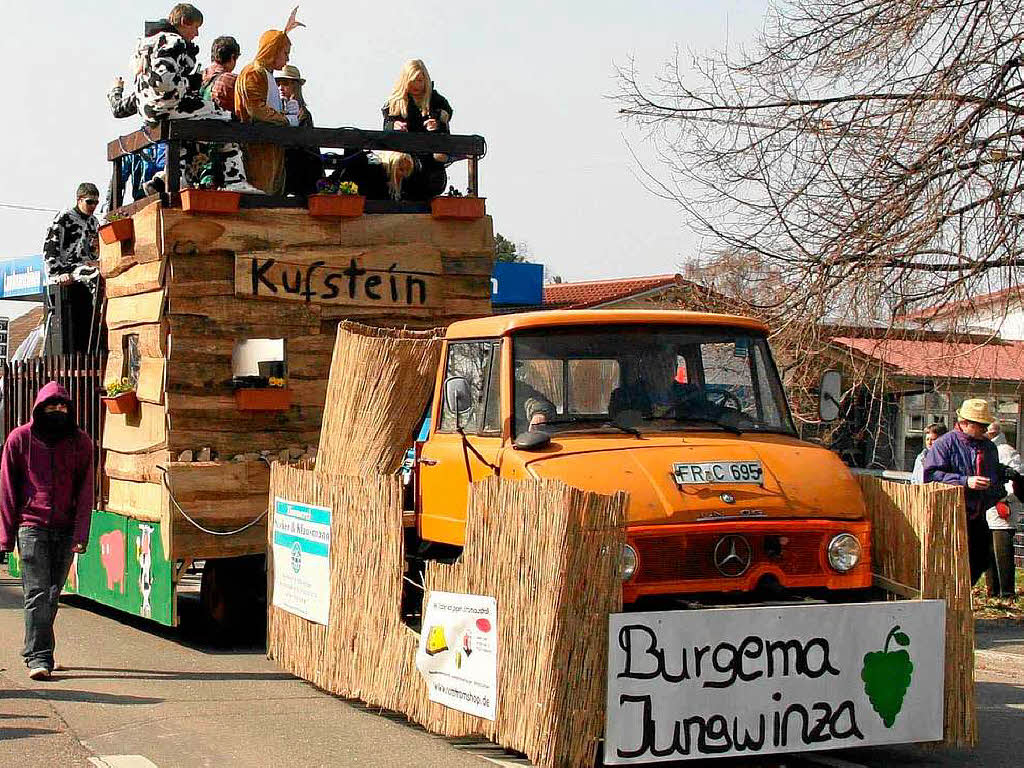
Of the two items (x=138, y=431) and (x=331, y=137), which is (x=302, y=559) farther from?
(x=331, y=137)

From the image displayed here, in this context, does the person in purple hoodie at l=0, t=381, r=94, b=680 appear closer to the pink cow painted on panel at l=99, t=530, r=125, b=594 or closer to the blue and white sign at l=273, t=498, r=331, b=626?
the blue and white sign at l=273, t=498, r=331, b=626

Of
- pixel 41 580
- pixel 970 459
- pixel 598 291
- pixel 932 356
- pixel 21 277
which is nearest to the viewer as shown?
pixel 41 580

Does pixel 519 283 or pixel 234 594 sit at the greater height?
pixel 519 283

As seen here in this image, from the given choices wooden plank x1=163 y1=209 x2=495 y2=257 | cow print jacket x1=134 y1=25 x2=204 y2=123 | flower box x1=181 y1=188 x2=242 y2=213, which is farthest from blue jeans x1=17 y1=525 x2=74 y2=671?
cow print jacket x1=134 y1=25 x2=204 y2=123

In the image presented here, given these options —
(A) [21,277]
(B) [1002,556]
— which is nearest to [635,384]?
(B) [1002,556]

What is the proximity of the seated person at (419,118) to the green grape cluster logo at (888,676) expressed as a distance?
20.8ft

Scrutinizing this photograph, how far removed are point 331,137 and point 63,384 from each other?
151 inches

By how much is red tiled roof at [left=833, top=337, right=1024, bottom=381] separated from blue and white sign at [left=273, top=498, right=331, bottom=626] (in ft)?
19.4

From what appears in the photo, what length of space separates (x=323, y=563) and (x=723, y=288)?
20.0ft

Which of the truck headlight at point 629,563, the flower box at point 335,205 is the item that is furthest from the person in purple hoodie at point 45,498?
the truck headlight at point 629,563

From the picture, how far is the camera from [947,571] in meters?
7.55

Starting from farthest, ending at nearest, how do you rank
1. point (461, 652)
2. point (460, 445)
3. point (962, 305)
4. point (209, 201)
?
1. point (962, 305)
2. point (209, 201)
3. point (460, 445)
4. point (461, 652)

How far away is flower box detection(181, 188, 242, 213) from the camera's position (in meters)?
10.8

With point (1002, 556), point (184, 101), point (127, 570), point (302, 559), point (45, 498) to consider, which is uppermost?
point (184, 101)
